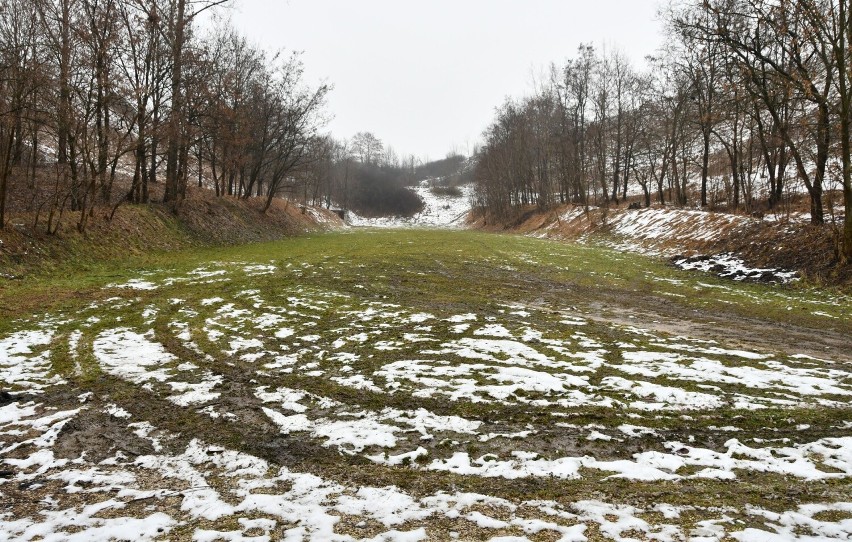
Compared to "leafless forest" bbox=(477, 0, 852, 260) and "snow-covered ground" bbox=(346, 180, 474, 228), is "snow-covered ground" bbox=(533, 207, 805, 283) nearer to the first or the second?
"leafless forest" bbox=(477, 0, 852, 260)

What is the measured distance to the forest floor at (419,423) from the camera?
2883mm

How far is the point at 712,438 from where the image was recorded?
388 cm

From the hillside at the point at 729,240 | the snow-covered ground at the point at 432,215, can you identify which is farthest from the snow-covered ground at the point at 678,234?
the snow-covered ground at the point at 432,215

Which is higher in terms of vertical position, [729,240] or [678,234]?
[678,234]

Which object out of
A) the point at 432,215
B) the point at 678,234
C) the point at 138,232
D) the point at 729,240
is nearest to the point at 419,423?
the point at 138,232

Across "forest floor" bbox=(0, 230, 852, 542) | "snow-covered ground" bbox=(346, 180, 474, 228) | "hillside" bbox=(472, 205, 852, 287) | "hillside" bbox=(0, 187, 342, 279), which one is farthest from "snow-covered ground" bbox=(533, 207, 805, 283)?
"snow-covered ground" bbox=(346, 180, 474, 228)

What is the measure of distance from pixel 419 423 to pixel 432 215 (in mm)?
91247

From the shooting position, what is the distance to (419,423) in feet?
14.0

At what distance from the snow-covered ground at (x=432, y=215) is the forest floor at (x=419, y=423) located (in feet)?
226

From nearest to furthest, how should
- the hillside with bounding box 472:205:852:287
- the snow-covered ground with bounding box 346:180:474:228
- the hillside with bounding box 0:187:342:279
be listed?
the hillside with bounding box 0:187:342:279 < the hillside with bounding box 472:205:852:287 < the snow-covered ground with bounding box 346:180:474:228

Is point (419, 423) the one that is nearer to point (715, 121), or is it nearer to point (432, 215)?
point (715, 121)

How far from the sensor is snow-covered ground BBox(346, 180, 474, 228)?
82775 mm

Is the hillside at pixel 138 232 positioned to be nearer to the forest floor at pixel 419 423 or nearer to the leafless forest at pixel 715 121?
the forest floor at pixel 419 423

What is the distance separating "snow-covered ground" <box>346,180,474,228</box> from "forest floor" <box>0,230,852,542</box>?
68744mm
